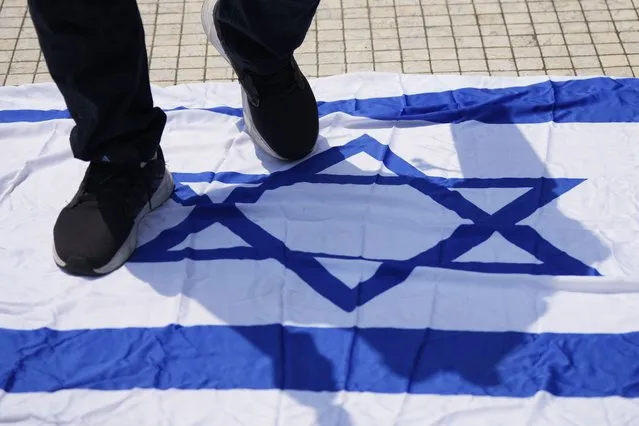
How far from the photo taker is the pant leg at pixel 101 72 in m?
1.58

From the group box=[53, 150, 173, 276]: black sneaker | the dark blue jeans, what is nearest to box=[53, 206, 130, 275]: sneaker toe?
box=[53, 150, 173, 276]: black sneaker

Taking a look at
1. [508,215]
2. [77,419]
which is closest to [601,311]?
[508,215]

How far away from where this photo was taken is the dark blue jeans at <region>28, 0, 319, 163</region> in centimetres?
159

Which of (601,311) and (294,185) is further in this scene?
(294,185)

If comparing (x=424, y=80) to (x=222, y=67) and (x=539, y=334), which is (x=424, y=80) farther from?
(x=539, y=334)

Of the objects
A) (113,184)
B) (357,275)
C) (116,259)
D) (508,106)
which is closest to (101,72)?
(113,184)

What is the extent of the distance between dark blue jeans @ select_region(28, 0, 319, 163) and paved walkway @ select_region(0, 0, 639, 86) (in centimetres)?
51

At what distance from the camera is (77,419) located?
1.52m

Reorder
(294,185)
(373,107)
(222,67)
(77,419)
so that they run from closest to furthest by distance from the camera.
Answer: (77,419) → (294,185) → (373,107) → (222,67)

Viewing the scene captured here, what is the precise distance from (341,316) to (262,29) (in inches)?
25.3

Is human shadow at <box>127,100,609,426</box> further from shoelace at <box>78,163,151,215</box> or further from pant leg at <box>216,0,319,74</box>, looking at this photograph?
pant leg at <box>216,0,319,74</box>

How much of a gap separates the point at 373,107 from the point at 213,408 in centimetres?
97

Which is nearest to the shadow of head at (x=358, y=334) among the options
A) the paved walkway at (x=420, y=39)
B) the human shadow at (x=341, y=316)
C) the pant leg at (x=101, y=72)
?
the human shadow at (x=341, y=316)

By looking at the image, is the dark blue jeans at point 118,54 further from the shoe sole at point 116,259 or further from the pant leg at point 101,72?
the shoe sole at point 116,259
